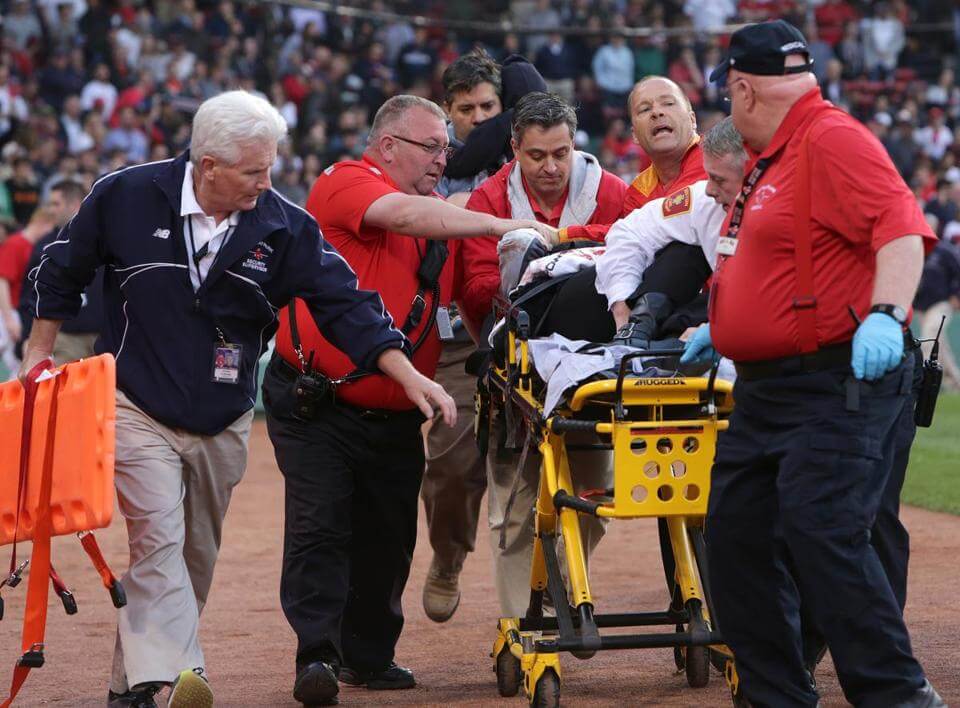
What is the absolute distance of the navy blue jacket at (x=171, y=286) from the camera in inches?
214

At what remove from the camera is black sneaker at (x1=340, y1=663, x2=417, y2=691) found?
636 centimetres

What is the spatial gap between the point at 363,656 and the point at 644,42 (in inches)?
811

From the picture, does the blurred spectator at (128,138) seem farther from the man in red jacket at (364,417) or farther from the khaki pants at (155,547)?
the khaki pants at (155,547)

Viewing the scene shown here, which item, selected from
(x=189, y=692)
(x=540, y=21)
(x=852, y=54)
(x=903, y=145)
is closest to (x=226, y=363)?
(x=189, y=692)

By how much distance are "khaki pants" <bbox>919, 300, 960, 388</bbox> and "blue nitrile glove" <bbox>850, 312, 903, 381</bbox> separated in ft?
49.5

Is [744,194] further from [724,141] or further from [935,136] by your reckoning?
[935,136]

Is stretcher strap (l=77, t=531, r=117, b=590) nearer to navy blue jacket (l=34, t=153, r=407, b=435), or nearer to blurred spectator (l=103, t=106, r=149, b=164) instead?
navy blue jacket (l=34, t=153, r=407, b=435)

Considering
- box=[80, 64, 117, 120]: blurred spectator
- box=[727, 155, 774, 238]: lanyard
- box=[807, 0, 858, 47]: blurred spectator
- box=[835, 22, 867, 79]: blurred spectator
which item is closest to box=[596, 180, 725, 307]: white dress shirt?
box=[727, 155, 774, 238]: lanyard

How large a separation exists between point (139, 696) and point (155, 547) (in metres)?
0.51

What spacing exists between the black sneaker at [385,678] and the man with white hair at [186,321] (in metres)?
1.06

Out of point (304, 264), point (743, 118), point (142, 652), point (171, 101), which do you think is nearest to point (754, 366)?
point (743, 118)

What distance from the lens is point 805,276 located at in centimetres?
458

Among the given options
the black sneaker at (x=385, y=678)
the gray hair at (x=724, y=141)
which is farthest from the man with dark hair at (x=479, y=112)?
the black sneaker at (x=385, y=678)

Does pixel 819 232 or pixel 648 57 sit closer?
Answer: pixel 819 232
